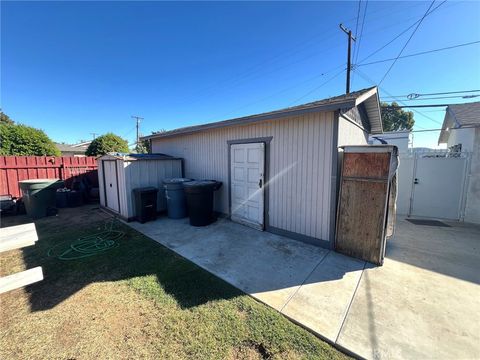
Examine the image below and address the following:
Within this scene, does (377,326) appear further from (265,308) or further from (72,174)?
(72,174)

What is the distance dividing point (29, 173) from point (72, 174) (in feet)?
4.38

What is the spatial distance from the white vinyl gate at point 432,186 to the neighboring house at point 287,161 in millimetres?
2004

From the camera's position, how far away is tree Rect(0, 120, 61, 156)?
1092cm

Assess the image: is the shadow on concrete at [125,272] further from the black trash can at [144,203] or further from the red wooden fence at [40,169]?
the red wooden fence at [40,169]

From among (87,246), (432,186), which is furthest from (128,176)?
(432,186)

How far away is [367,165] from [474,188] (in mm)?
4881

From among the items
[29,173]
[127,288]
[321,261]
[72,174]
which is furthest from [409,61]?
[29,173]

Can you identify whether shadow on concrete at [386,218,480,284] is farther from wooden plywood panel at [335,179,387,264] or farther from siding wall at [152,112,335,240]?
siding wall at [152,112,335,240]

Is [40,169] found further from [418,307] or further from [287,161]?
[418,307]

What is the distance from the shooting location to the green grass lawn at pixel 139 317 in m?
1.83

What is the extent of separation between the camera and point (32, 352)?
181cm

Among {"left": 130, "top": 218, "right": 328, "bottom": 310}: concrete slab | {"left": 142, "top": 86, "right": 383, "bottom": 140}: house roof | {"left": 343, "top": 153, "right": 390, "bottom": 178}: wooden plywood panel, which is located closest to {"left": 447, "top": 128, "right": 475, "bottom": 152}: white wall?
{"left": 142, "top": 86, "right": 383, "bottom": 140}: house roof

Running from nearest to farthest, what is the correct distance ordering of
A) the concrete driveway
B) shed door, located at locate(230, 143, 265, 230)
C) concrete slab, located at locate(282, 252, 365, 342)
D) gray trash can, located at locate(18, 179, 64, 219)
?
the concrete driveway → concrete slab, located at locate(282, 252, 365, 342) → shed door, located at locate(230, 143, 265, 230) → gray trash can, located at locate(18, 179, 64, 219)

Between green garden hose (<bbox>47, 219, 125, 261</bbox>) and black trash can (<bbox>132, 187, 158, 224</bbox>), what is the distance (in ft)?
2.51
